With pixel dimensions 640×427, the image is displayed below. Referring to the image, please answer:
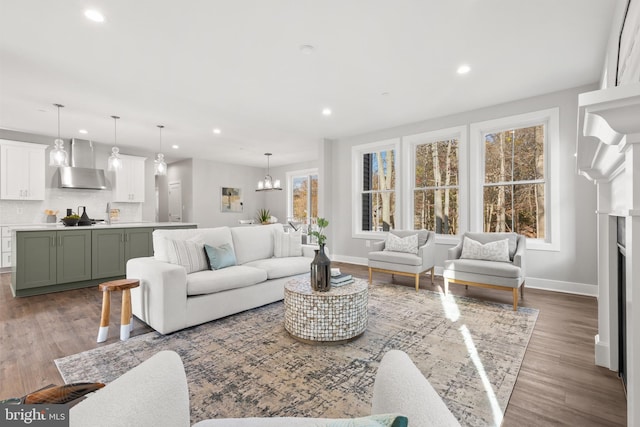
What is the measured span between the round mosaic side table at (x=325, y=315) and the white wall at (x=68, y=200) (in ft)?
21.7

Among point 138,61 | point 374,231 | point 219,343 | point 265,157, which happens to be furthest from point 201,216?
point 219,343

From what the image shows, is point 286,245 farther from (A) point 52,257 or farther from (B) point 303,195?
(B) point 303,195

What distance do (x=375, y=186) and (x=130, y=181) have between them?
5.89 meters

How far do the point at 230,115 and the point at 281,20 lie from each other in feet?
9.06

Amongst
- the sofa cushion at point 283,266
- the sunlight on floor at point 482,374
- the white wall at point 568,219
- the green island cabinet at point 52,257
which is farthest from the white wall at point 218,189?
the sunlight on floor at point 482,374

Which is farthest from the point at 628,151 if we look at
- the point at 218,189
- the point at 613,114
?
the point at 218,189

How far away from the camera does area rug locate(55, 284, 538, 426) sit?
67.1 inches

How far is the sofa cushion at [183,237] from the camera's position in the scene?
3142 mm

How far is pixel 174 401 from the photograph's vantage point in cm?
90

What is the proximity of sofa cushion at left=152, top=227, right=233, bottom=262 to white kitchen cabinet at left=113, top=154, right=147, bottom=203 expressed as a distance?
4.54m

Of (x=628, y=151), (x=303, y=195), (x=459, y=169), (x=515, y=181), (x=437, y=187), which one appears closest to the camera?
(x=628, y=151)

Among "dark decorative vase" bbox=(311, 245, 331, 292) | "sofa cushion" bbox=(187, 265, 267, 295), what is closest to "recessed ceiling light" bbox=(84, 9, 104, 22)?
"sofa cushion" bbox=(187, 265, 267, 295)

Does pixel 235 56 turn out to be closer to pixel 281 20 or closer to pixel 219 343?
pixel 281 20

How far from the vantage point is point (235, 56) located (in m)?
3.09
